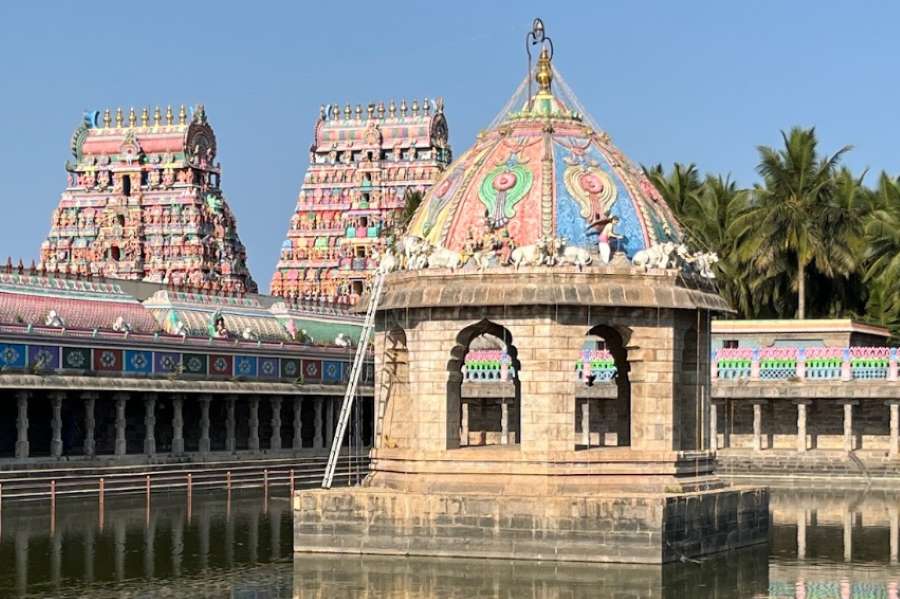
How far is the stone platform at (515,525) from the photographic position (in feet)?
108

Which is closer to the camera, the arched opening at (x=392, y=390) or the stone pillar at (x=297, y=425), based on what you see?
the arched opening at (x=392, y=390)

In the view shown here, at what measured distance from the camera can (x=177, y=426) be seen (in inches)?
2512

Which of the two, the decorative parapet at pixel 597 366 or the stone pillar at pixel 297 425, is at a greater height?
the decorative parapet at pixel 597 366

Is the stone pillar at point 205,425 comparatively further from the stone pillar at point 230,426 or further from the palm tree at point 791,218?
the palm tree at point 791,218

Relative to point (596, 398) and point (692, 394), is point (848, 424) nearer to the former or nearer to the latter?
point (596, 398)

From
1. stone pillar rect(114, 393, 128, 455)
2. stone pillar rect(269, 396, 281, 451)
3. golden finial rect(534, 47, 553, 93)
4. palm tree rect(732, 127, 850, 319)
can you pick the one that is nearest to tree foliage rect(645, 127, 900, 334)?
palm tree rect(732, 127, 850, 319)

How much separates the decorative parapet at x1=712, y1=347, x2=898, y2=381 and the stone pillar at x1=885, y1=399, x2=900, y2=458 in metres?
0.86

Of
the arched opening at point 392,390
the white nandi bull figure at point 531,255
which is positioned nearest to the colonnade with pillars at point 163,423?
the arched opening at point 392,390

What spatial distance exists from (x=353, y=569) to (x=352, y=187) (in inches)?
3371

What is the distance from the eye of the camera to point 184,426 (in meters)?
69.5

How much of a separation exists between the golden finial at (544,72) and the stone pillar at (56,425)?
80.0ft

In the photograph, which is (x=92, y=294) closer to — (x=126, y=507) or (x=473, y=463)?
(x=126, y=507)

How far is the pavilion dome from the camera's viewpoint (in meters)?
35.9

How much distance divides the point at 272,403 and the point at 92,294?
7724mm
